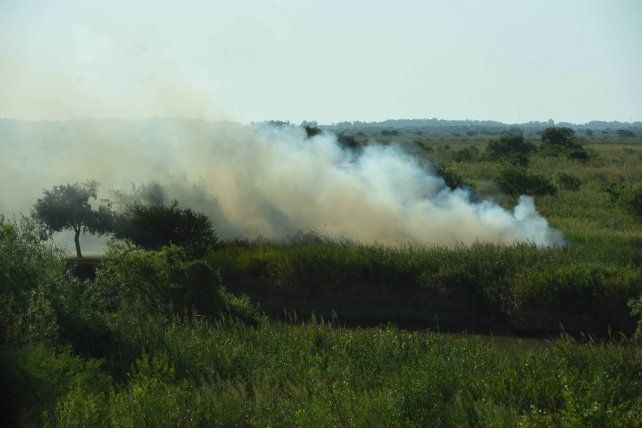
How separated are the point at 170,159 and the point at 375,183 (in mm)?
8110

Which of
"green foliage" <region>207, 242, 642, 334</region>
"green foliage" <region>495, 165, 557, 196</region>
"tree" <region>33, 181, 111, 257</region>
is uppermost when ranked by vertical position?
"tree" <region>33, 181, 111, 257</region>

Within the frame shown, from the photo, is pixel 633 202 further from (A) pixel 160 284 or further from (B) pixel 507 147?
(B) pixel 507 147

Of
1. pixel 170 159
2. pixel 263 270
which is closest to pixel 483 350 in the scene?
pixel 263 270

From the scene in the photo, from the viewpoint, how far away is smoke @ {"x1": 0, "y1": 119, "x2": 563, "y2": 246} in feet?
80.0

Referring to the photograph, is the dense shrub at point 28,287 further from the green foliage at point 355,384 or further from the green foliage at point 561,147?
the green foliage at point 561,147

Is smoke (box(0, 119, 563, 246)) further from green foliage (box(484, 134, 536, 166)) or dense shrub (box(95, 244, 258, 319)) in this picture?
green foliage (box(484, 134, 536, 166))

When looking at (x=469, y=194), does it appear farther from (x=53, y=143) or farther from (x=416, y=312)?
(x=53, y=143)

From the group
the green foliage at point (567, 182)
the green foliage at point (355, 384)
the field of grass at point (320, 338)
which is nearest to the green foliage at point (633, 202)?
the field of grass at point (320, 338)

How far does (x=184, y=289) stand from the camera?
15.7m

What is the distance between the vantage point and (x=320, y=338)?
13.2m

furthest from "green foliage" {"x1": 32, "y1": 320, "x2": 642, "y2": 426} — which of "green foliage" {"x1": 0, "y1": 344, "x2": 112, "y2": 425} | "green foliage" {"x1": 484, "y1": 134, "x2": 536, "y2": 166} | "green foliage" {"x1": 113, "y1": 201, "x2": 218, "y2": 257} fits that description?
"green foliage" {"x1": 484, "y1": 134, "x2": 536, "y2": 166}

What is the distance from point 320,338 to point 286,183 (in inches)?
552

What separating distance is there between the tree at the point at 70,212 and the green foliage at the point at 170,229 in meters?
1.88

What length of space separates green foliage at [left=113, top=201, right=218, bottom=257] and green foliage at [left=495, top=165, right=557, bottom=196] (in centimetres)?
1688
